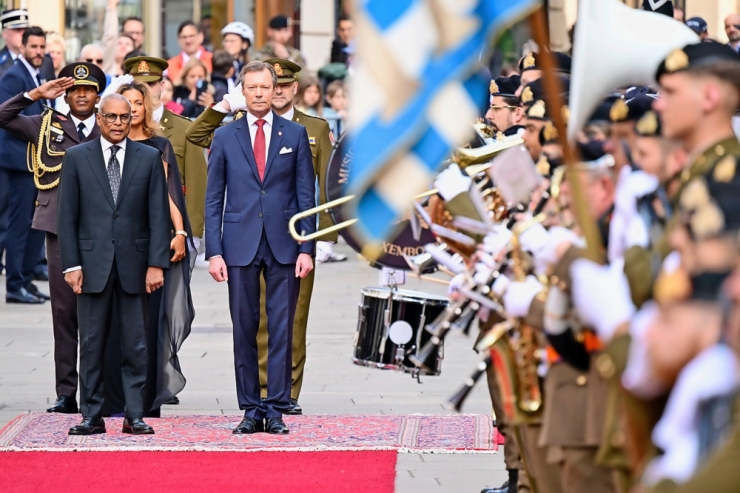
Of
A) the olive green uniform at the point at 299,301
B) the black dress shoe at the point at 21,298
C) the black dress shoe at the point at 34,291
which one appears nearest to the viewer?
the olive green uniform at the point at 299,301

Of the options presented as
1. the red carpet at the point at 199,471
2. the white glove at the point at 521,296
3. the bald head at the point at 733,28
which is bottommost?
the red carpet at the point at 199,471

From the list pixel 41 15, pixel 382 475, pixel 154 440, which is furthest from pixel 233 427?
pixel 41 15

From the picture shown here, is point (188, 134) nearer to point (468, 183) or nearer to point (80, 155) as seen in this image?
point (80, 155)

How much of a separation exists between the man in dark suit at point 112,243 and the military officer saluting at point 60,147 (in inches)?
29.9

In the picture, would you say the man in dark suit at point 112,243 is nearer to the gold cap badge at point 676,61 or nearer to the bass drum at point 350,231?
the bass drum at point 350,231

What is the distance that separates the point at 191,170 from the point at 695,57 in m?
7.17

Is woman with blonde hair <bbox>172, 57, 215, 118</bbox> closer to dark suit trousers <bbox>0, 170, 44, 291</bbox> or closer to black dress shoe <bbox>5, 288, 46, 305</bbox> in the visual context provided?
dark suit trousers <bbox>0, 170, 44, 291</bbox>

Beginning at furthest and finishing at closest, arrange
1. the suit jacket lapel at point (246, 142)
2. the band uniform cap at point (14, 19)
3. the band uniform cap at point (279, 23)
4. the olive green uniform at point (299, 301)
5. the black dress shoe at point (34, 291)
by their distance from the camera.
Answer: the band uniform cap at point (279, 23)
the band uniform cap at point (14, 19)
the black dress shoe at point (34, 291)
the olive green uniform at point (299, 301)
the suit jacket lapel at point (246, 142)

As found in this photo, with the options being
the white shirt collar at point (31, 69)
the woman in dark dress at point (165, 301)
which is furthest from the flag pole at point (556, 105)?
the white shirt collar at point (31, 69)

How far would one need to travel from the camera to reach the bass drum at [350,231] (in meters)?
8.85

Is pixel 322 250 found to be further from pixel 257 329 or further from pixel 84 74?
pixel 84 74

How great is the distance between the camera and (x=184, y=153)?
1091 cm

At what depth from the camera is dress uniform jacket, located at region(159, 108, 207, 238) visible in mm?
10875

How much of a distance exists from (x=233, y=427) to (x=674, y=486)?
6.08 m
